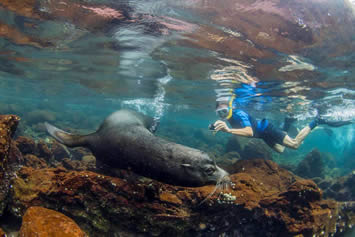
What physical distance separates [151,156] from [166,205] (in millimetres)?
1081

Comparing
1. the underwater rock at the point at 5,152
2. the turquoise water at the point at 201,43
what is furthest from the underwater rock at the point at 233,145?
the underwater rock at the point at 5,152

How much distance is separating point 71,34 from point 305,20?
970cm

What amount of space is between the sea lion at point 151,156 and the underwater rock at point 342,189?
1188cm

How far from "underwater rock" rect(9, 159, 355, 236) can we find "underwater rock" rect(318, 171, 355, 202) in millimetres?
8690

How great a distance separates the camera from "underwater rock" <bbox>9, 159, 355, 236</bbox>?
3.69m

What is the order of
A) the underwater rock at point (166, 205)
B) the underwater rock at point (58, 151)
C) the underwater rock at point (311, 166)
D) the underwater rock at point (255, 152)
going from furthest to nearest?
the underwater rock at point (255, 152), the underwater rock at point (311, 166), the underwater rock at point (58, 151), the underwater rock at point (166, 205)

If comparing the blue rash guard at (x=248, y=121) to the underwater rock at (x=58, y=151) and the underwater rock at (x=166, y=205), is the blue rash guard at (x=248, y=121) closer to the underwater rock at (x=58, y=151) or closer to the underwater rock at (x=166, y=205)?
the underwater rock at (x=166, y=205)

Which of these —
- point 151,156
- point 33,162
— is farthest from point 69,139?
point 151,156

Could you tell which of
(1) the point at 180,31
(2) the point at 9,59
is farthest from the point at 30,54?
(1) the point at 180,31

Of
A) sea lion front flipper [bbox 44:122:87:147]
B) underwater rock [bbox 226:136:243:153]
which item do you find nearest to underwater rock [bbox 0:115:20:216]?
sea lion front flipper [bbox 44:122:87:147]

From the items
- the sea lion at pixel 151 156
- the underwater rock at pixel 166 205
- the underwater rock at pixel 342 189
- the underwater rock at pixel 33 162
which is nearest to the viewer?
the sea lion at pixel 151 156

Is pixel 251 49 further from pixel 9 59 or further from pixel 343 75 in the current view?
pixel 9 59

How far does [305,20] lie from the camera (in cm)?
688

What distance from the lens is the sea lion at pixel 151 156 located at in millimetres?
3178
